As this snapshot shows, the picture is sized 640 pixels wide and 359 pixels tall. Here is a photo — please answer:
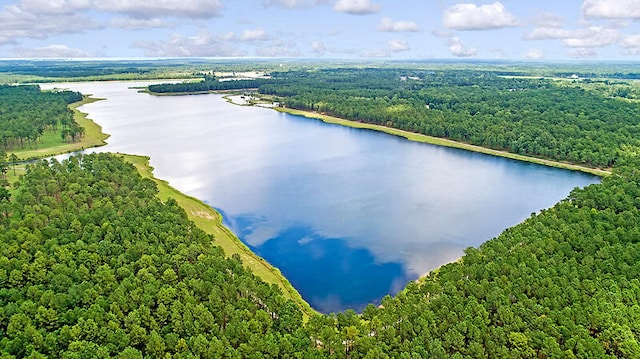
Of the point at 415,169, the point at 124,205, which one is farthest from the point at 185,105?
the point at 124,205

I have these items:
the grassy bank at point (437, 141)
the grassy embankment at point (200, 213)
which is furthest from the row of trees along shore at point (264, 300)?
the grassy bank at point (437, 141)

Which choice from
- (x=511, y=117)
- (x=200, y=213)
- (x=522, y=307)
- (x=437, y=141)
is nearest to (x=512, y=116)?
(x=511, y=117)

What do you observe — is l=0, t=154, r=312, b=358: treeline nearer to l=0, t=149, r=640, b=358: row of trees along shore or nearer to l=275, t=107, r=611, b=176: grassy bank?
l=0, t=149, r=640, b=358: row of trees along shore

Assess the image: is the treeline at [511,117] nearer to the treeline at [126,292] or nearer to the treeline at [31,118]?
the treeline at [31,118]

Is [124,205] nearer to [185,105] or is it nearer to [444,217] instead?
[444,217]

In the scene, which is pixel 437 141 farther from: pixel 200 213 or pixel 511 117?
pixel 200 213

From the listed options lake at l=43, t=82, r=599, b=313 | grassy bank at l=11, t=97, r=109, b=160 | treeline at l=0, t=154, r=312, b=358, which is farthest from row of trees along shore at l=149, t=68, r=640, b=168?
treeline at l=0, t=154, r=312, b=358
